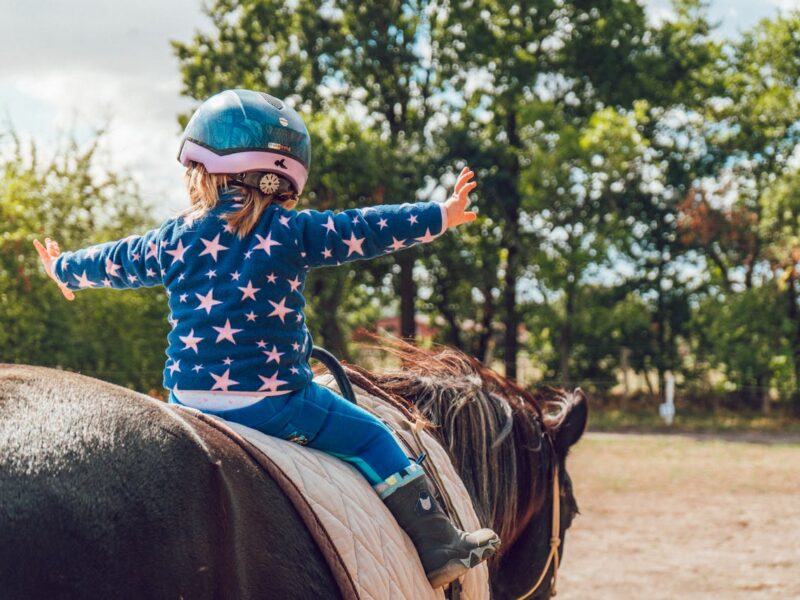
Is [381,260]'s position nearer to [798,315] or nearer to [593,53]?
[593,53]

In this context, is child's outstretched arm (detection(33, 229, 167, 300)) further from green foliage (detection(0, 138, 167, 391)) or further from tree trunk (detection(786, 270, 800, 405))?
tree trunk (detection(786, 270, 800, 405))

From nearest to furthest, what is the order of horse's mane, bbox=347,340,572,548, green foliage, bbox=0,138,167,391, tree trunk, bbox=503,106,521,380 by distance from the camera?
horse's mane, bbox=347,340,572,548 → green foliage, bbox=0,138,167,391 → tree trunk, bbox=503,106,521,380

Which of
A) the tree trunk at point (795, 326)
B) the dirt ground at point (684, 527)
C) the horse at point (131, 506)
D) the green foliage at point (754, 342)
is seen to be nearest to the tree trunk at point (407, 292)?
the green foliage at point (754, 342)

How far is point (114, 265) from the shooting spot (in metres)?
2.30

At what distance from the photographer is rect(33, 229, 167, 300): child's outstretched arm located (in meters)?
2.18

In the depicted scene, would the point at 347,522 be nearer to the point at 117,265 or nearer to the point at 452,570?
the point at 452,570

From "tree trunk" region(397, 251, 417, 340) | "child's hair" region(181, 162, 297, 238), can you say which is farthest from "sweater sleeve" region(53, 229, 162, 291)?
"tree trunk" region(397, 251, 417, 340)

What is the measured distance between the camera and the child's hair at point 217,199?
2057mm

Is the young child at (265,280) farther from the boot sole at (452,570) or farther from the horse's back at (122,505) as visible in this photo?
the horse's back at (122,505)

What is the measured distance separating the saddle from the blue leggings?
0.03 meters

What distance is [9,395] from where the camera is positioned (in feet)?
5.09

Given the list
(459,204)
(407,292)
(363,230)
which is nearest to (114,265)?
(363,230)

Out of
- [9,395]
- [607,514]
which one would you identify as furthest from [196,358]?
[607,514]

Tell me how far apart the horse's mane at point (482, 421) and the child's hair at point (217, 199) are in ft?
2.62
